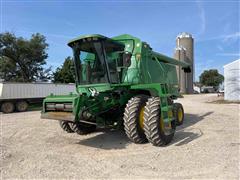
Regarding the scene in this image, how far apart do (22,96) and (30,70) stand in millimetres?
15559

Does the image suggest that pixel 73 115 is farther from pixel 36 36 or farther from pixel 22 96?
pixel 36 36

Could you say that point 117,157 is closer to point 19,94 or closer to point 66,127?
point 66,127

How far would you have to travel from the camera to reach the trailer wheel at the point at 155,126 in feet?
20.7

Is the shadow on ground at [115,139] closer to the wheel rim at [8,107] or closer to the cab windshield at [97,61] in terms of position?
the cab windshield at [97,61]

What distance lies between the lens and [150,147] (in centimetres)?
640

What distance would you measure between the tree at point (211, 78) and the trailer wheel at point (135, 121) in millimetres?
83603

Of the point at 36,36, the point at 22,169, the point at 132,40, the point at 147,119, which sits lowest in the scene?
the point at 22,169

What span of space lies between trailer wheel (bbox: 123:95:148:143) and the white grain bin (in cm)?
2153

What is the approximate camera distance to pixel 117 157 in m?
5.65

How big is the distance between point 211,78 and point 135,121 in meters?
86.1

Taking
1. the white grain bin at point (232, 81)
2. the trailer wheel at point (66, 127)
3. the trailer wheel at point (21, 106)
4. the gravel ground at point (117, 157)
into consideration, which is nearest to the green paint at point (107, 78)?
the gravel ground at point (117, 157)

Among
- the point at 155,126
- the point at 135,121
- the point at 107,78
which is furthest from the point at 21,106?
the point at 155,126

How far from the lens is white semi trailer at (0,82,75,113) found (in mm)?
19266

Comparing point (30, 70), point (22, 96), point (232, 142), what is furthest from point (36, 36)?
point (232, 142)
